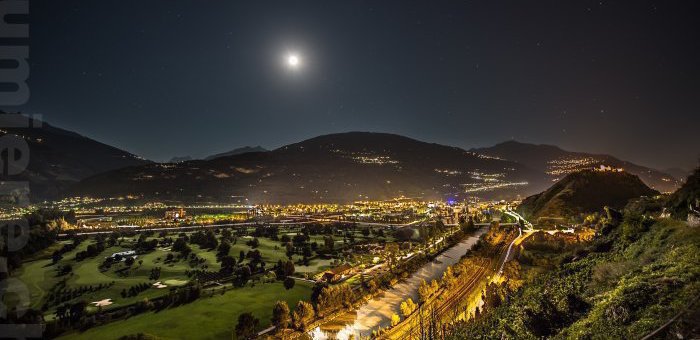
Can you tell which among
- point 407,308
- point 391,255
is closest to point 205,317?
point 407,308

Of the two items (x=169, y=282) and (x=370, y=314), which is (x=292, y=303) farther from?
(x=169, y=282)

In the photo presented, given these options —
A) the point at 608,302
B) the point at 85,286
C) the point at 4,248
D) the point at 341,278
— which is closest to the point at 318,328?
the point at 341,278

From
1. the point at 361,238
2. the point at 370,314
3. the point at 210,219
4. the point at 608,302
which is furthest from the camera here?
the point at 210,219

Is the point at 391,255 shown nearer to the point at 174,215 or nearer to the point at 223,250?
the point at 223,250

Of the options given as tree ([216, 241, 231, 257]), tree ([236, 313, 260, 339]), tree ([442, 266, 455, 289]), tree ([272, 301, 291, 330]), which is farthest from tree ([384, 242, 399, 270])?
tree ([216, 241, 231, 257])

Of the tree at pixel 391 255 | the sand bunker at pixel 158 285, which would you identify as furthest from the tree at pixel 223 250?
A: the tree at pixel 391 255

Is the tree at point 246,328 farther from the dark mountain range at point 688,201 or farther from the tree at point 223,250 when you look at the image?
the dark mountain range at point 688,201
